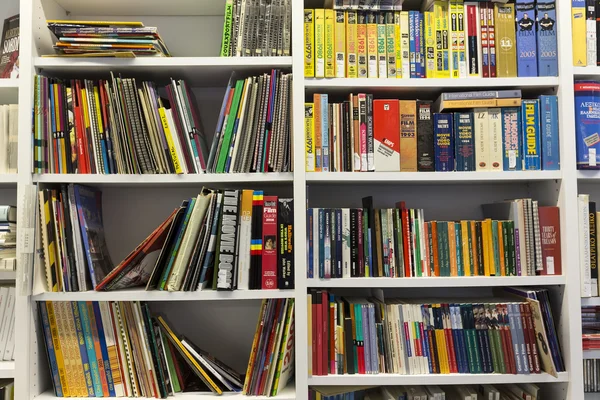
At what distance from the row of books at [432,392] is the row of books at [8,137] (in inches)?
47.3

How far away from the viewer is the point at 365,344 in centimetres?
154

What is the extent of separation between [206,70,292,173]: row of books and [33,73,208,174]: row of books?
115mm

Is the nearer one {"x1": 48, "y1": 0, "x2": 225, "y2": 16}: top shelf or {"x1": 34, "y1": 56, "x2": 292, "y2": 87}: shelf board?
{"x1": 34, "y1": 56, "x2": 292, "y2": 87}: shelf board

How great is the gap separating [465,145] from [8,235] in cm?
150

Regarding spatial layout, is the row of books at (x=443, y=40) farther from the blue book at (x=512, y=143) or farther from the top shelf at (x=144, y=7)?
the top shelf at (x=144, y=7)

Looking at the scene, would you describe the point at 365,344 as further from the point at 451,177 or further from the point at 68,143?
the point at 68,143

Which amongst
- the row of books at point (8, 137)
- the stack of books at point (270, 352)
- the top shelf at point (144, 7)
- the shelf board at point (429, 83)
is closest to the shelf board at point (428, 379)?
the stack of books at point (270, 352)

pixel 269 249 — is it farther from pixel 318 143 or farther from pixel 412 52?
pixel 412 52

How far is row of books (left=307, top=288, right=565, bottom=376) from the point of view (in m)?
1.53

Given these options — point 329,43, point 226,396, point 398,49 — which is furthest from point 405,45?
point 226,396

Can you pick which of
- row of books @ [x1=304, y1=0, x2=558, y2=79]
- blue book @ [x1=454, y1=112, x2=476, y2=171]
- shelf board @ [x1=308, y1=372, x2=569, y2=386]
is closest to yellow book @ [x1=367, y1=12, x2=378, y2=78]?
row of books @ [x1=304, y1=0, x2=558, y2=79]

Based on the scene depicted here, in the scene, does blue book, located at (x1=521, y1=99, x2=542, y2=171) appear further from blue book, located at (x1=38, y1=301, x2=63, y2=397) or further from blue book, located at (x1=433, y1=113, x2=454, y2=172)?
blue book, located at (x1=38, y1=301, x2=63, y2=397)

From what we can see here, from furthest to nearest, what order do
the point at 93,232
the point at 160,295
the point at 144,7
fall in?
the point at 144,7, the point at 93,232, the point at 160,295

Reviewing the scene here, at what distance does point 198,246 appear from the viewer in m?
1.53
